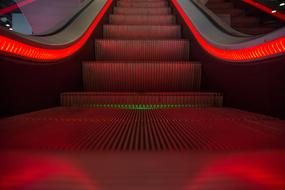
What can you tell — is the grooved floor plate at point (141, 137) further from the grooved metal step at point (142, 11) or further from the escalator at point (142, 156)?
the grooved metal step at point (142, 11)

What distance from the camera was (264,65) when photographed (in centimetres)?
148

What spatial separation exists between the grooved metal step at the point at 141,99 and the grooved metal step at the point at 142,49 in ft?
3.80

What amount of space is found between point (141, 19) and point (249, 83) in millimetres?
2859

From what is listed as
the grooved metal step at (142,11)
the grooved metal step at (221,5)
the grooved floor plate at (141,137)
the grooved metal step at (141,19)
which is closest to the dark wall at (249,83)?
the grooved floor plate at (141,137)

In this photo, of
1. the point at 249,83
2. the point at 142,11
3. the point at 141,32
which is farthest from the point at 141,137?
the point at 142,11

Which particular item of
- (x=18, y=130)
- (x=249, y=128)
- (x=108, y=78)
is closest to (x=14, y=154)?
(x=18, y=130)

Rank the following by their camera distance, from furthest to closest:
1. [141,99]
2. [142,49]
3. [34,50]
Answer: [142,49]
[141,99]
[34,50]

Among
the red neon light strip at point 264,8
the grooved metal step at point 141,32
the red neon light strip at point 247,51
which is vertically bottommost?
the red neon light strip at point 247,51

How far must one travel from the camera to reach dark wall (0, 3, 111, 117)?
54.5 inches

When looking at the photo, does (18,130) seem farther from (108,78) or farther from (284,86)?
(108,78)

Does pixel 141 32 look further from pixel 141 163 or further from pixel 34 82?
pixel 141 163

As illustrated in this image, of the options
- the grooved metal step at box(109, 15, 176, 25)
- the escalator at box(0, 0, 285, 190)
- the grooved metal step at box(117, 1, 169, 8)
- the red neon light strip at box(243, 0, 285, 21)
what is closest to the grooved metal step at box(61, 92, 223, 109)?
the escalator at box(0, 0, 285, 190)

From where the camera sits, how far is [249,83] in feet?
5.48

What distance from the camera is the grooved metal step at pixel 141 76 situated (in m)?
2.59
